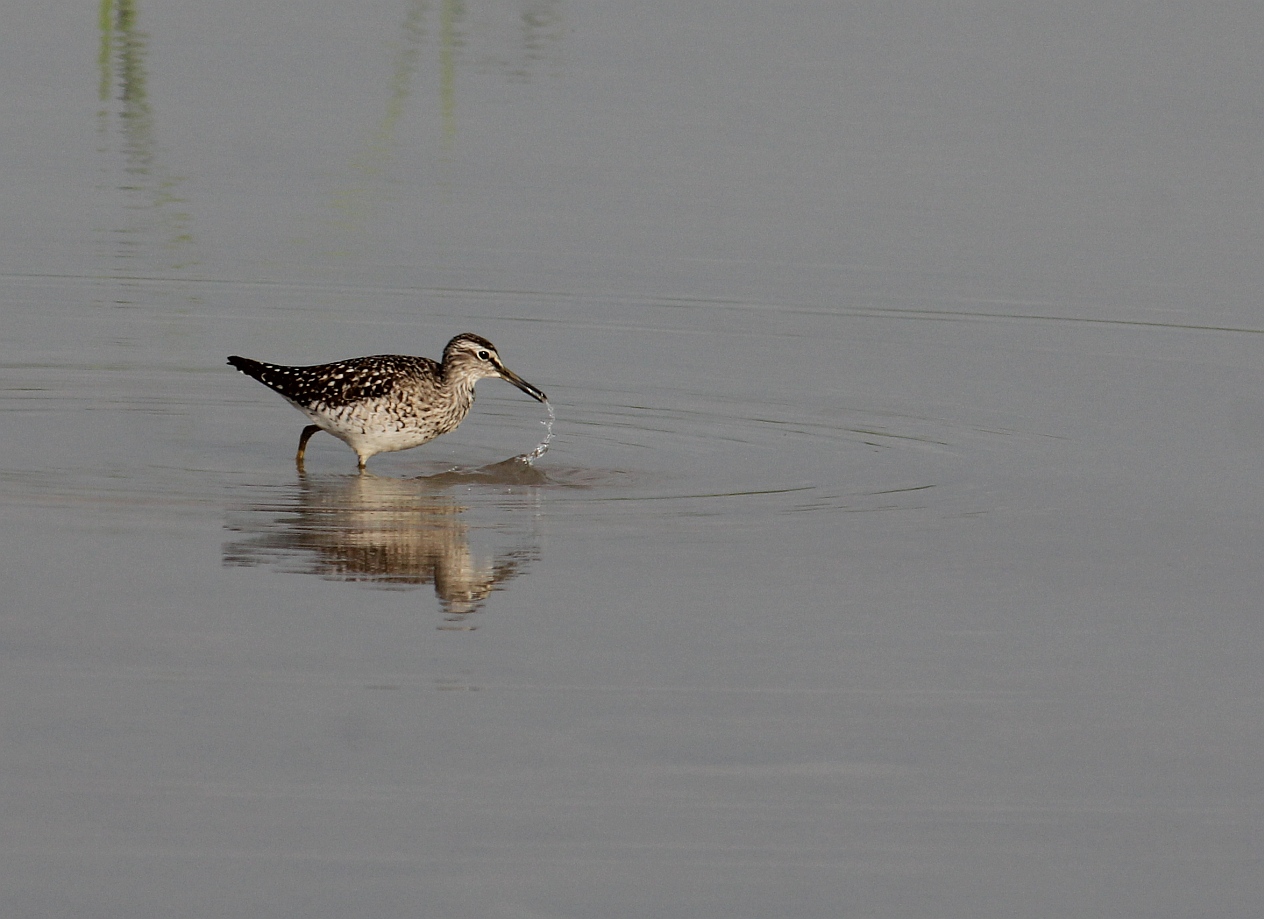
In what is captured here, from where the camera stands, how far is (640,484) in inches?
511

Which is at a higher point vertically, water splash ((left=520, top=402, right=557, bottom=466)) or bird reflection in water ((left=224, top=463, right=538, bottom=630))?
bird reflection in water ((left=224, top=463, right=538, bottom=630))

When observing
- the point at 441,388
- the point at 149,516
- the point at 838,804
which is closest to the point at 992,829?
the point at 838,804

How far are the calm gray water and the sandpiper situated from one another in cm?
29

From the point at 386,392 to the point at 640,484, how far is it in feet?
5.52

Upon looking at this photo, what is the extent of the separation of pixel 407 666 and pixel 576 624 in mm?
1014

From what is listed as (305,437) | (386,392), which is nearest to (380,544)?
(386,392)

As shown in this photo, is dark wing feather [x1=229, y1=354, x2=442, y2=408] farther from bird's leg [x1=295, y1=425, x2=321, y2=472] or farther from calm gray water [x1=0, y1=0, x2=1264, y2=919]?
calm gray water [x1=0, y1=0, x2=1264, y2=919]

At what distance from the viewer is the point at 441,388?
14.0m

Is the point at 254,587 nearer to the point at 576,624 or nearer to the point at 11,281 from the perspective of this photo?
the point at 576,624

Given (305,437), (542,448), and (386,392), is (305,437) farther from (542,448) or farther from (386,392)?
(542,448)

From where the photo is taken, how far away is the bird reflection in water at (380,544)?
34.7 ft

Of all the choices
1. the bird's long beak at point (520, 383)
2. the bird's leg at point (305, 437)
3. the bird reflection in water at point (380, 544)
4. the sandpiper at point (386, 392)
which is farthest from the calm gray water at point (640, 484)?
the bird's long beak at point (520, 383)

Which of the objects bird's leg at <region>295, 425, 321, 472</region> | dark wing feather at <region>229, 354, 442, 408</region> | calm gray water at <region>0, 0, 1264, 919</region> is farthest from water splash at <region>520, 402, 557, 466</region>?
bird's leg at <region>295, 425, 321, 472</region>

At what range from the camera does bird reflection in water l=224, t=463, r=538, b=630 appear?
10562 mm
